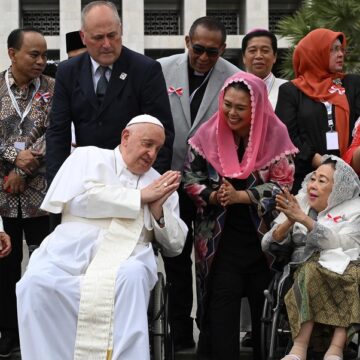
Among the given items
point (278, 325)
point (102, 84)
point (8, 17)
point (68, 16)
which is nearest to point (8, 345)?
point (102, 84)

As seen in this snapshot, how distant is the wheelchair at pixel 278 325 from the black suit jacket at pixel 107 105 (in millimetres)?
1097

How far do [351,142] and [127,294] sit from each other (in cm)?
214

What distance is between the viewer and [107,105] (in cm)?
554

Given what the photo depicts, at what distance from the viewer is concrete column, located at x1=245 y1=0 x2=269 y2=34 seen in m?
32.1

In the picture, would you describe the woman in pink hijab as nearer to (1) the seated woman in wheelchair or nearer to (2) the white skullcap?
(1) the seated woman in wheelchair

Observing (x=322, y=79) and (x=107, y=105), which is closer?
(x=107, y=105)

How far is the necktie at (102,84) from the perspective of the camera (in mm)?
5605

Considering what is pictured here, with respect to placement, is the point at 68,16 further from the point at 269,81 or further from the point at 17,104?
the point at 17,104

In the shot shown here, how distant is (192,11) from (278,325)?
2784 centimetres

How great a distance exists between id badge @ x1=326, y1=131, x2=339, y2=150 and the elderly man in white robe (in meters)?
1.24

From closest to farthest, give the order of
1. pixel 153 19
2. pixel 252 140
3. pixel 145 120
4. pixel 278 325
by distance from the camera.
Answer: pixel 278 325
pixel 145 120
pixel 252 140
pixel 153 19

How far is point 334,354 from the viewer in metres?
4.75

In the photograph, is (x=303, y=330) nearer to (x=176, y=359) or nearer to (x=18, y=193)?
(x=176, y=359)

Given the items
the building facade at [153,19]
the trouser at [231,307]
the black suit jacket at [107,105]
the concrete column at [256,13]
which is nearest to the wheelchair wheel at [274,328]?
the trouser at [231,307]
